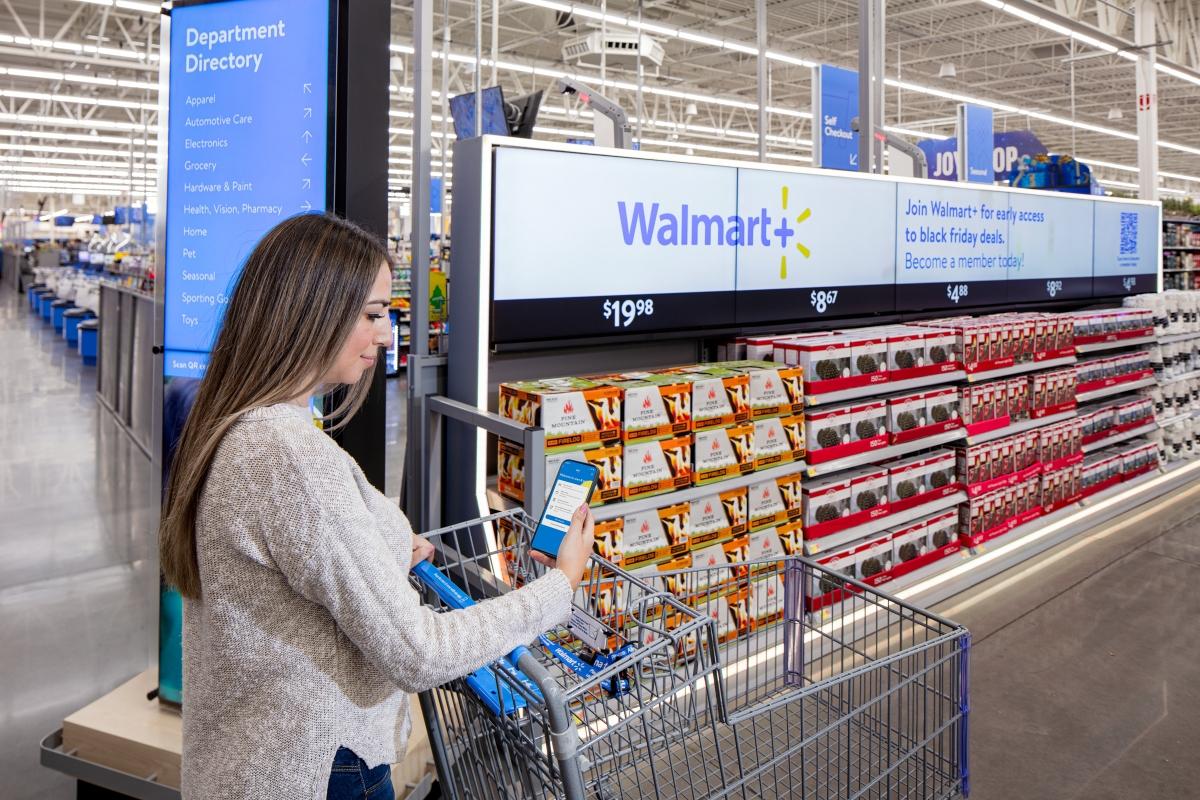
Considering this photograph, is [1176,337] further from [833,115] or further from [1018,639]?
[1018,639]

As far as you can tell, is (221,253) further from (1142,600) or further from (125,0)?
(125,0)

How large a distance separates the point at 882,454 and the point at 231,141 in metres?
2.91

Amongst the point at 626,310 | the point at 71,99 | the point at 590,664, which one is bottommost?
the point at 590,664

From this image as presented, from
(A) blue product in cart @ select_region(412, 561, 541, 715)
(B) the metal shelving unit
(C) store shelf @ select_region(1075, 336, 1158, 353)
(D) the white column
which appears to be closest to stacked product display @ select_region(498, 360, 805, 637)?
(B) the metal shelving unit

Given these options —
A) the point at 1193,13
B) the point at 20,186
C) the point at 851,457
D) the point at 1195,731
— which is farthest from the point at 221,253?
the point at 20,186

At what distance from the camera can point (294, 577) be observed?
1.16m

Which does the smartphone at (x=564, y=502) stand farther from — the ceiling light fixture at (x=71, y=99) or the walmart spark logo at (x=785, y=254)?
the ceiling light fixture at (x=71, y=99)

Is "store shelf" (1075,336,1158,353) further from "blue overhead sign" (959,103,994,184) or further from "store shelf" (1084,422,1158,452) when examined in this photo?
"blue overhead sign" (959,103,994,184)

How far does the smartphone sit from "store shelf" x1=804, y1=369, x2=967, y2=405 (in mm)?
2457

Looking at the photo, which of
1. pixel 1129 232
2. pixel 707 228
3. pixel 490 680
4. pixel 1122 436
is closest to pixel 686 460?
pixel 707 228

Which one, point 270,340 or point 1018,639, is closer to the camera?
point 270,340

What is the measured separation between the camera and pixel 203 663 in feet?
4.14

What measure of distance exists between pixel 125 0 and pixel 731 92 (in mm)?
16107

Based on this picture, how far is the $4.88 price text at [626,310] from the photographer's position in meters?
3.29
